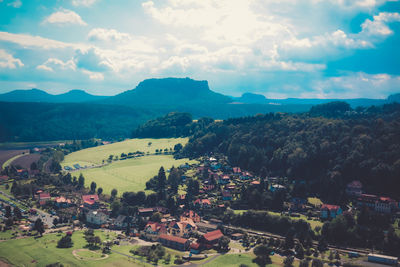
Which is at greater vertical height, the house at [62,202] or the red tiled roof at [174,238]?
the house at [62,202]

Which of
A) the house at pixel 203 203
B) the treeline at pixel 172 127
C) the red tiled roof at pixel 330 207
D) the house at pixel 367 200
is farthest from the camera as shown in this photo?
the treeline at pixel 172 127

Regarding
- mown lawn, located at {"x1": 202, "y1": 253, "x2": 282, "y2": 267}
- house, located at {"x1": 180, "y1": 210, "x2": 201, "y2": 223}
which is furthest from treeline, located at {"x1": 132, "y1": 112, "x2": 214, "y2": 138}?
mown lawn, located at {"x1": 202, "y1": 253, "x2": 282, "y2": 267}

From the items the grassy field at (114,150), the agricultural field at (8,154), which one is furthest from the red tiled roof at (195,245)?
the agricultural field at (8,154)

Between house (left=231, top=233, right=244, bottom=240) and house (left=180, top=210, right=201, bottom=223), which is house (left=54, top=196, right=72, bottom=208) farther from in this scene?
house (left=231, top=233, right=244, bottom=240)

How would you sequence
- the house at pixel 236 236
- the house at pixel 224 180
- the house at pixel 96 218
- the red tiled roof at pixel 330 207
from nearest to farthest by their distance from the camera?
the house at pixel 236 236
the red tiled roof at pixel 330 207
the house at pixel 96 218
the house at pixel 224 180

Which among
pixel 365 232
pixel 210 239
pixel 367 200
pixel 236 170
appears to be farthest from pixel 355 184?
pixel 210 239

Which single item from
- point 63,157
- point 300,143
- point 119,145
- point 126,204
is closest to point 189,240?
point 126,204

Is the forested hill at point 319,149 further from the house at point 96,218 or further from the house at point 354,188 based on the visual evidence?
the house at point 96,218

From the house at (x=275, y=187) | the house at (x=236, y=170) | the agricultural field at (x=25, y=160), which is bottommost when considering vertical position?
the agricultural field at (x=25, y=160)
